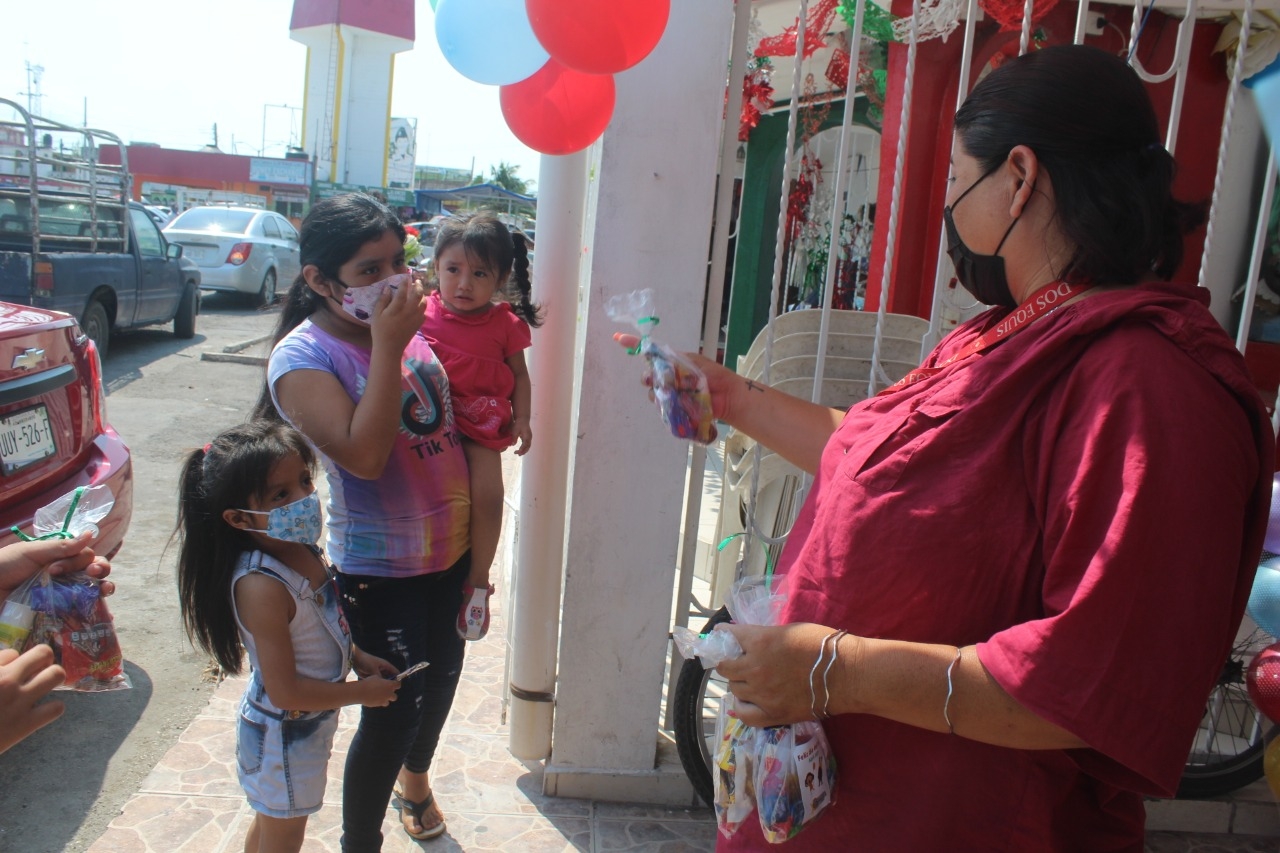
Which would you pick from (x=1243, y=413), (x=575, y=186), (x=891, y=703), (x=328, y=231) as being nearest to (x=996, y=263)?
(x=1243, y=413)

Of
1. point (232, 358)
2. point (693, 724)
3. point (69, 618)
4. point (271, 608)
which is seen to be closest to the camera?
point (69, 618)

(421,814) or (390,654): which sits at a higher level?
(390,654)

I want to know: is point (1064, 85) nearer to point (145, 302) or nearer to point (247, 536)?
point (247, 536)

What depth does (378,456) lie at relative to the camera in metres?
1.91

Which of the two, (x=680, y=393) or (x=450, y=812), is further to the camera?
(x=450, y=812)

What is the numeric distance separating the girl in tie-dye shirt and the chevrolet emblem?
1.41 m

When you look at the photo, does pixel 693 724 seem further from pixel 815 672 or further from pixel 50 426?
pixel 50 426

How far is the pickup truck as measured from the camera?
25.8ft

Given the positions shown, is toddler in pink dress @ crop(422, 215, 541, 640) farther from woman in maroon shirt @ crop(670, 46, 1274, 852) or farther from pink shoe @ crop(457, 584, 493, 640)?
woman in maroon shirt @ crop(670, 46, 1274, 852)

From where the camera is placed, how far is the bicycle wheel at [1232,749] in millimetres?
2717

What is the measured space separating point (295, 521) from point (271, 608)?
0.18m

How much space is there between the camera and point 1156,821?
2.87 meters

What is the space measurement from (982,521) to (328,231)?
1.51m

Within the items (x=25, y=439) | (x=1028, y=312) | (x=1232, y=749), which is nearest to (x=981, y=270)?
(x=1028, y=312)
